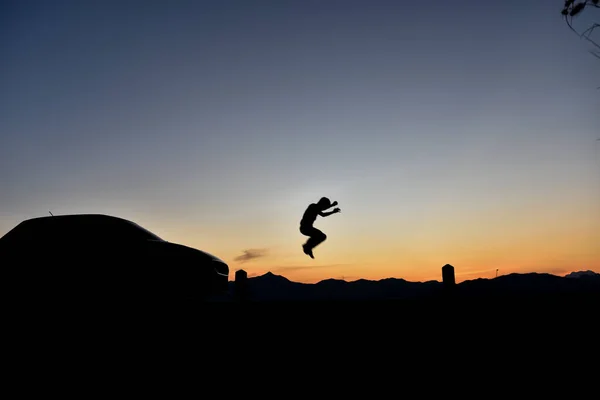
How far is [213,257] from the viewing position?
241 inches

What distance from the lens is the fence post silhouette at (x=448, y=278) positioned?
21.4 feet

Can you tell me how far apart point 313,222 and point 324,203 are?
1.67 ft

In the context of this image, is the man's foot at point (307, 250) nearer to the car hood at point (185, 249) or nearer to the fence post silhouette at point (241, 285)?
the fence post silhouette at point (241, 285)

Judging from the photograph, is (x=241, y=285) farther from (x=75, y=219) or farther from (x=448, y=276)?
(x=448, y=276)

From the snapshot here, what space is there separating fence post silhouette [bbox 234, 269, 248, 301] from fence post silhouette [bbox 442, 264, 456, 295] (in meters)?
3.15

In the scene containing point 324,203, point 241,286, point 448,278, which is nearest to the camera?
point 448,278

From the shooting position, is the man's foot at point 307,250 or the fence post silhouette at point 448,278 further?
the man's foot at point 307,250

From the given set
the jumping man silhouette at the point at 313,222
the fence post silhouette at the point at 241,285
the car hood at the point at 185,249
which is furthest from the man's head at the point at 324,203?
the car hood at the point at 185,249

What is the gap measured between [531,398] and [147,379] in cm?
328

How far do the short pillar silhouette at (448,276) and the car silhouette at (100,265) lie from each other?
11.3 feet

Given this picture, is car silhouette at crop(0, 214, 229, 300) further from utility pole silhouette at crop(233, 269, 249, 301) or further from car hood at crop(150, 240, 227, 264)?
utility pole silhouette at crop(233, 269, 249, 301)

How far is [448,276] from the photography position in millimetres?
6852

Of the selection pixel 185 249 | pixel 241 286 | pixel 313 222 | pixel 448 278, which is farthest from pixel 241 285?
pixel 448 278

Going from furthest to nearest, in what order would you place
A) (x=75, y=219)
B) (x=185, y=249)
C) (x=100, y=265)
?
1. (x=75, y=219)
2. (x=185, y=249)
3. (x=100, y=265)
